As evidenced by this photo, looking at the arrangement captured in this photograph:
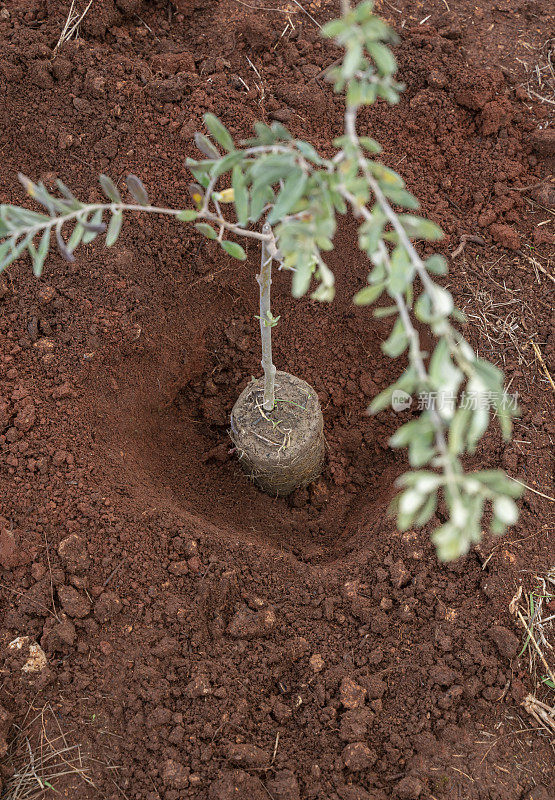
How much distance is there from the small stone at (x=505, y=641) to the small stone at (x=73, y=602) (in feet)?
4.38

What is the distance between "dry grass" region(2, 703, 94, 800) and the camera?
1.84 meters

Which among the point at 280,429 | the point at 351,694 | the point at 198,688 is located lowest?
the point at 351,694

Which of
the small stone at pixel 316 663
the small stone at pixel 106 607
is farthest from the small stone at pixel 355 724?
the small stone at pixel 106 607

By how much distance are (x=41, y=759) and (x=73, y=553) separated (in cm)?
60

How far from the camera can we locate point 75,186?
2.88 meters

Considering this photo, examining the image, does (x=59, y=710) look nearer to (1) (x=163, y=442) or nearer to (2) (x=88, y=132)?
(1) (x=163, y=442)

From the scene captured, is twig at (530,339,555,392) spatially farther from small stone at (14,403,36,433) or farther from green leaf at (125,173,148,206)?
small stone at (14,403,36,433)

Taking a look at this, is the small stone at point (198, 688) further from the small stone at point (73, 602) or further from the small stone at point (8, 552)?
the small stone at point (8, 552)

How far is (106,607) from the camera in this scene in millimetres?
2088

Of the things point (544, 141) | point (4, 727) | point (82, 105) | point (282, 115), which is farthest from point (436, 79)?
point (4, 727)

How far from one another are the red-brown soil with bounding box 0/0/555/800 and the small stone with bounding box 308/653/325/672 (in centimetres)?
1

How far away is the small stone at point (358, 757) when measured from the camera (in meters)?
1.91

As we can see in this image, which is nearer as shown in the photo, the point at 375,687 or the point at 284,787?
the point at 284,787

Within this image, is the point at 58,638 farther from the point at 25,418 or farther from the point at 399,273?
the point at 399,273
